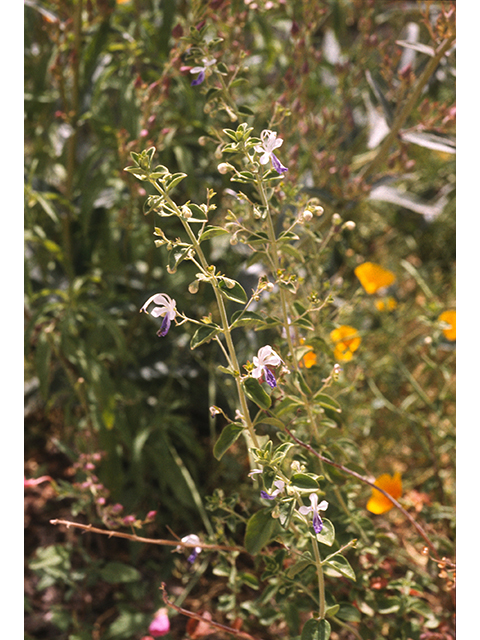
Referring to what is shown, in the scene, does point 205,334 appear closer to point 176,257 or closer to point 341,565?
point 176,257

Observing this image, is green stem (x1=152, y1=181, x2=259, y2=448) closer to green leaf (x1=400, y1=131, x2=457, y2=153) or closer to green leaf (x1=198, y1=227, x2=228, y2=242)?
green leaf (x1=198, y1=227, x2=228, y2=242)

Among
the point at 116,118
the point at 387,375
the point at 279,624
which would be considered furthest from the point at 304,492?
the point at 116,118

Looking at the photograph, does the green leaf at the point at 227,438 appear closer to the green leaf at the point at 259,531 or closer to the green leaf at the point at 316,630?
the green leaf at the point at 259,531

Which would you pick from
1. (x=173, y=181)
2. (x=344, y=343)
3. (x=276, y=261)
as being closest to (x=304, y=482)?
(x=276, y=261)

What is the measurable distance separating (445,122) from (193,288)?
0.69 metres

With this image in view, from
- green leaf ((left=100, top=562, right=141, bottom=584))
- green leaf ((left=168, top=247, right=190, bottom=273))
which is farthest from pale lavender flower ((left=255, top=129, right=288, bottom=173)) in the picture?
green leaf ((left=100, top=562, right=141, bottom=584))

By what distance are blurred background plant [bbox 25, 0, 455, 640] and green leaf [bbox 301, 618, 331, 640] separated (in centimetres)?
13

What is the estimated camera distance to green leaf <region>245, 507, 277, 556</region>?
2.33 feet

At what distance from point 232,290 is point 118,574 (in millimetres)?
752

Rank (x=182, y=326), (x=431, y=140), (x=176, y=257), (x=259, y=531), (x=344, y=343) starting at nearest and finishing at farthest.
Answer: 1. (x=176, y=257)
2. (x=259, y=531)
3. (x=431, y=140)
4. (x=344, y=343)
5. (x=182, y=326)

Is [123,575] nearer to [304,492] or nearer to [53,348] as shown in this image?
[53,348]

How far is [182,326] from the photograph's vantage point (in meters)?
1.35

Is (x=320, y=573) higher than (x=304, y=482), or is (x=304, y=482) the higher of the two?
(x=304, y=482)
